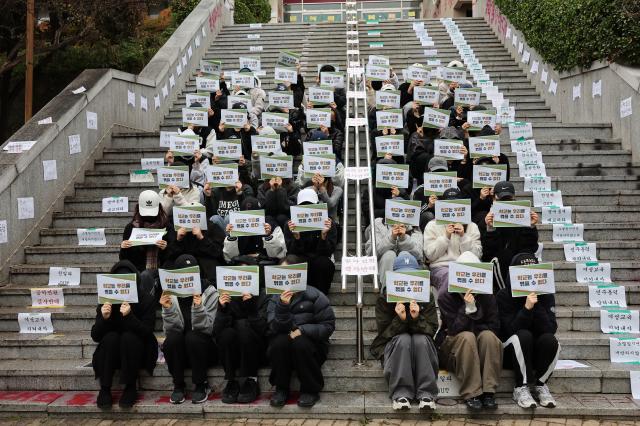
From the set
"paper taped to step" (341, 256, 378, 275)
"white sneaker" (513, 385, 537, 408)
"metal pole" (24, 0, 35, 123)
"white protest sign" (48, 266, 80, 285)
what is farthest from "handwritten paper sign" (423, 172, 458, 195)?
"metal pole" (24, 0, 35, 123)

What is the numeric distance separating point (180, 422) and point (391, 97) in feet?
21.6

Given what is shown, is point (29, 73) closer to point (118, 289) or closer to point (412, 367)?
point (118, 289)

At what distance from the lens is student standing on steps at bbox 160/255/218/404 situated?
604 cm

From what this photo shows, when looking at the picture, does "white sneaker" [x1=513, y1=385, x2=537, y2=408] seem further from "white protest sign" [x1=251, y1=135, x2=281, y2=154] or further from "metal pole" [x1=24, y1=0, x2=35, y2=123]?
"metal pole" [x1=24, y1=0, x2=35, y2=123]

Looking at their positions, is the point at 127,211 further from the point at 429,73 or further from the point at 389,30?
the point at 389,30

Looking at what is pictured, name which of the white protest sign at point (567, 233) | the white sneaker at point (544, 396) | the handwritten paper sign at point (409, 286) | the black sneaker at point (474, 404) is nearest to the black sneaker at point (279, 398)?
the handwritten paper sign at point (409, 286)

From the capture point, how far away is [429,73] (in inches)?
476

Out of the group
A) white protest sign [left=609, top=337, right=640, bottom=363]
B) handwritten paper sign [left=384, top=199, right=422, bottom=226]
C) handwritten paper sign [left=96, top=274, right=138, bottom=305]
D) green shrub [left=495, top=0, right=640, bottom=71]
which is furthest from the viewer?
green shrub [left=495, top=0, right=640, bottom=71]

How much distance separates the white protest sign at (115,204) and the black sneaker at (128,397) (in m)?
3.52

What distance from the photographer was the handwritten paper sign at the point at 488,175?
25.4 feet

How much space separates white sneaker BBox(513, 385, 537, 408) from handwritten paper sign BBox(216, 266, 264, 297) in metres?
2.60

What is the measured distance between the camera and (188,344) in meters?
6.06

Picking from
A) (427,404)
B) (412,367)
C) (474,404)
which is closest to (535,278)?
(474,404)

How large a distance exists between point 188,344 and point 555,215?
Result: 5131 mm
